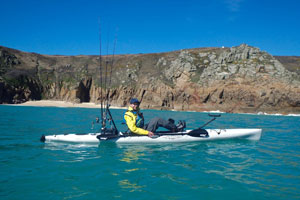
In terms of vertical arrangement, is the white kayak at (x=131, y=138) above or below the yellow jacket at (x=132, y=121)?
below

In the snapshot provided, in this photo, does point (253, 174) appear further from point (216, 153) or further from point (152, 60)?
point (152, 60)

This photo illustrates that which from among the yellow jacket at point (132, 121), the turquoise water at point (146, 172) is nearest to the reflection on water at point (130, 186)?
the turquoise water at point (146, 172)

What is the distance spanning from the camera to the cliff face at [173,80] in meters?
46.5

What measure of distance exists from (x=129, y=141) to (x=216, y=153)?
11.9 ft

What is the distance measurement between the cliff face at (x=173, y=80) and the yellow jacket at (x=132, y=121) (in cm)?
3296

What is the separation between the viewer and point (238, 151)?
27.4 feet

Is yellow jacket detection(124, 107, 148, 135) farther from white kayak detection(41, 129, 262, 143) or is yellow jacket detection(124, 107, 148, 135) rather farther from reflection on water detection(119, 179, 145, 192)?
reflection on water detection(119, 179, 145, 192)

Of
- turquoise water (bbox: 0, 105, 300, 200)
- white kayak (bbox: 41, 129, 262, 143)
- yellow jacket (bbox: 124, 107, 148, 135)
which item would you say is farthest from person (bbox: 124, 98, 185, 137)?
turquoise water (bbox: 0, 105, 300, 200)

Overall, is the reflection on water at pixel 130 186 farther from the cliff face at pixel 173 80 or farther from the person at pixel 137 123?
the cliff face at pixel 173 80

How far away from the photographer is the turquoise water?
4.45m

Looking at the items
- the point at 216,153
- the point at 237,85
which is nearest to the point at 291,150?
the point at 216,153

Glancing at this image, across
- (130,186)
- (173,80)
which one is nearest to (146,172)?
(130,186)

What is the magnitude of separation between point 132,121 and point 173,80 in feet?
165

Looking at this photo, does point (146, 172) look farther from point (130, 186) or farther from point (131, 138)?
point (131, 138)
